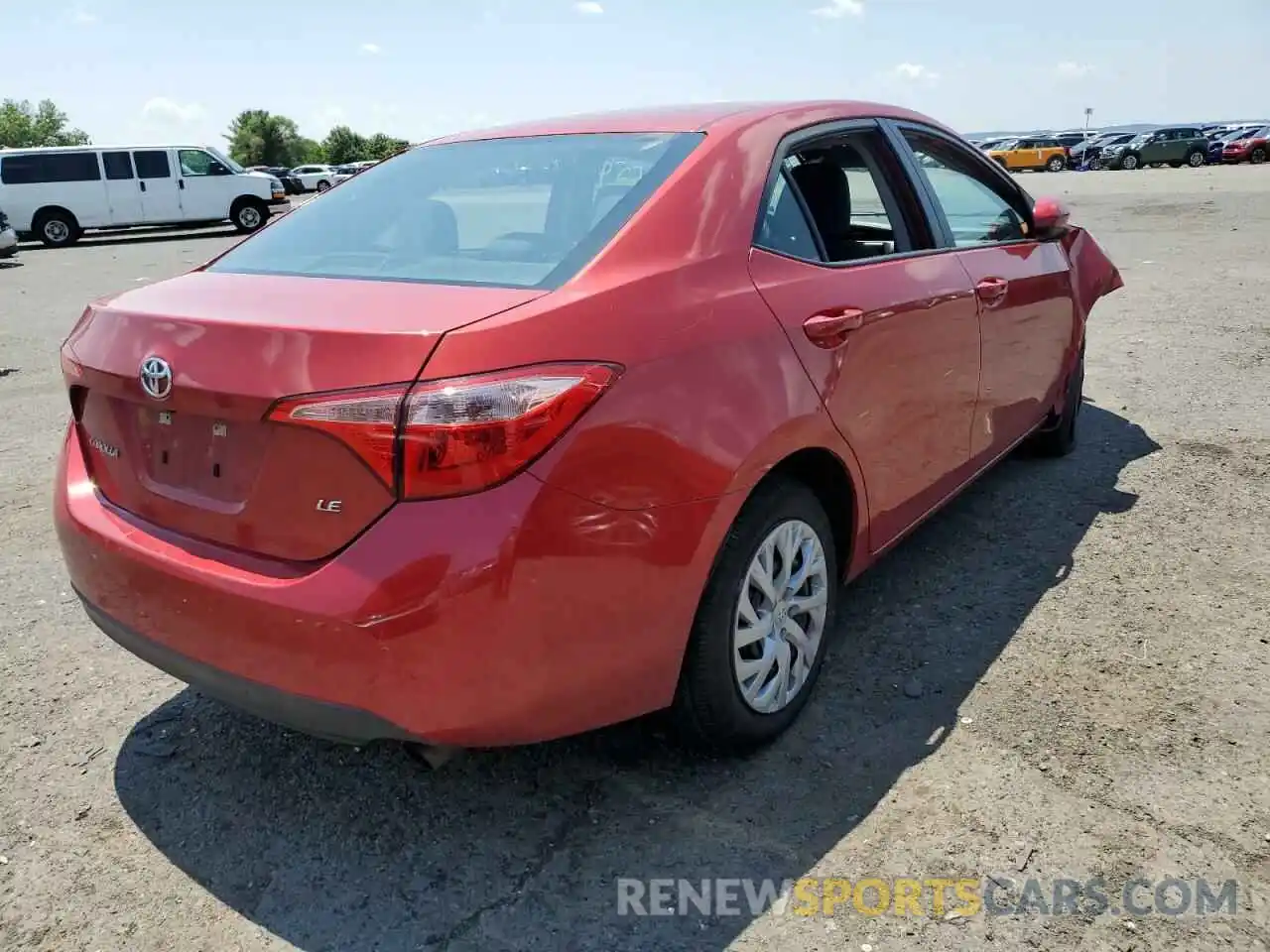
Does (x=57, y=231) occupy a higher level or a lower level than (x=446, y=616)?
higher

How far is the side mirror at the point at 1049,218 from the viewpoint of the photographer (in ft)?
13.7

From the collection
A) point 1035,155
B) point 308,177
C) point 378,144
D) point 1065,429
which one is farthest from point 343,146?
point 1065,429

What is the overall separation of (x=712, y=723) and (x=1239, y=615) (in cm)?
205

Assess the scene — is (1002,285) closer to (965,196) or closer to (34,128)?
(965,196)

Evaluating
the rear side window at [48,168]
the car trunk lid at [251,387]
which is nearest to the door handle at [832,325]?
the car trunk lid at [251,387]

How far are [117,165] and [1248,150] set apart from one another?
39505 millimetres

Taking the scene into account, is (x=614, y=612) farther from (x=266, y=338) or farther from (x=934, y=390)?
(x=934, y=390)

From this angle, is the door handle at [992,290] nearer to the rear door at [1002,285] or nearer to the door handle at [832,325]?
the rear door at [1002,285]

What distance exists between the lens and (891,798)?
2525 millimetres

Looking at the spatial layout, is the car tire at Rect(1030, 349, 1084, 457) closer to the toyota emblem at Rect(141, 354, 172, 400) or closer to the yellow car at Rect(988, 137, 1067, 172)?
the toyota emblem at Rect(141, 354, 172, 400)

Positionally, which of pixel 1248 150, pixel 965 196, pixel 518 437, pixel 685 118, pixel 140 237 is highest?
pixel 1248 150

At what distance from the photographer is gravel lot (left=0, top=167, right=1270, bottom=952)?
2164mm

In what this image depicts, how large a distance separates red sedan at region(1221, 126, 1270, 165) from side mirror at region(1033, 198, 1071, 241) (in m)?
42.7

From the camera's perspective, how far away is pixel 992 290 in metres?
3.63
